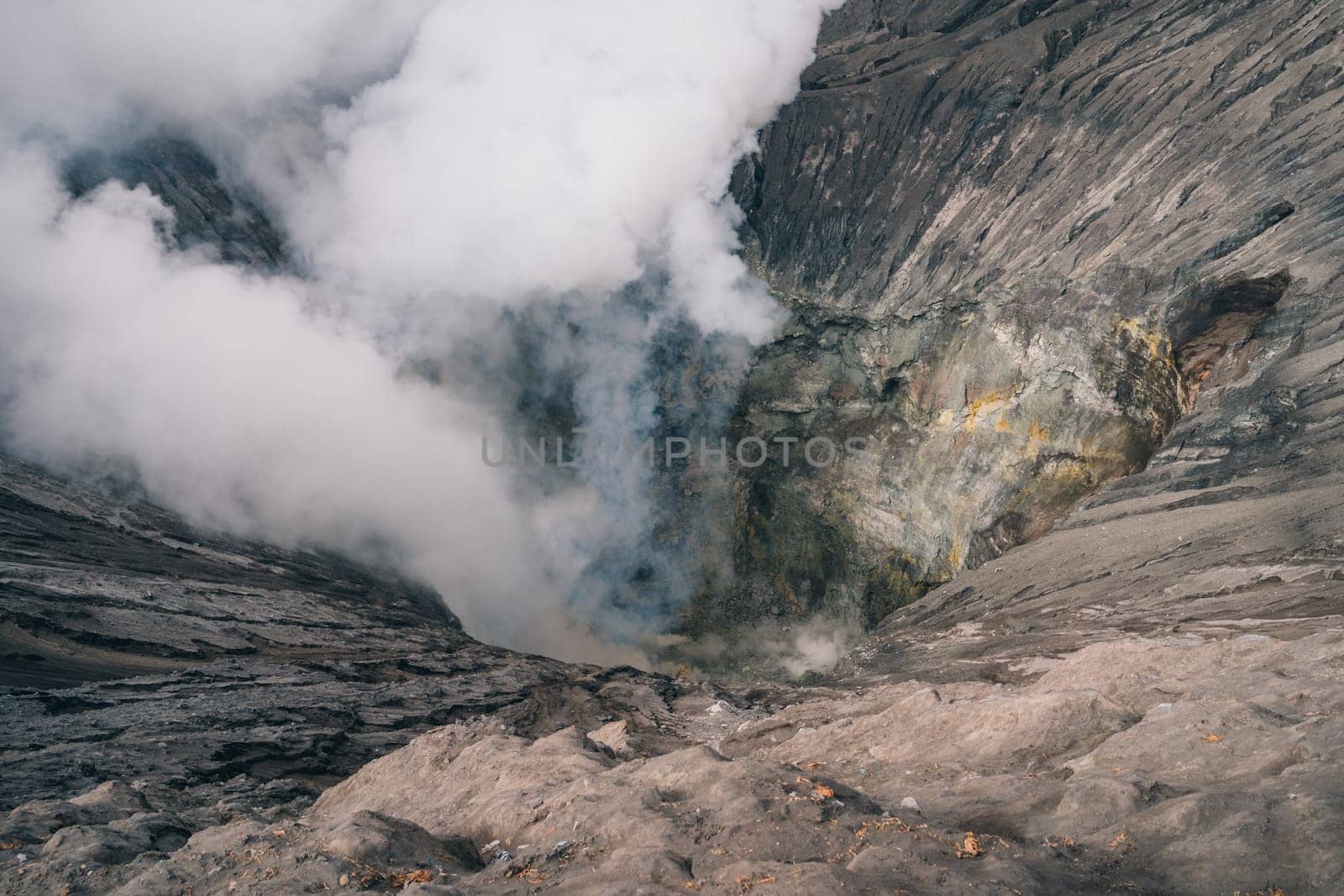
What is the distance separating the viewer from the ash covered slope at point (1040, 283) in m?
26.3

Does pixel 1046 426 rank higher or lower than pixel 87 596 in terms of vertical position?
higher

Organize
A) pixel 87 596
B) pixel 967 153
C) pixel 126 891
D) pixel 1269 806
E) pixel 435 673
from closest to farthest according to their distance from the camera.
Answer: pixel 1269 806
pixel 126 891
pixel 87 596
pixel 435 673
pixel 967 153

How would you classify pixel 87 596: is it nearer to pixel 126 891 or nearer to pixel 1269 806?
pixel 126 891

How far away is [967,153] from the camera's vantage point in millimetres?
47000

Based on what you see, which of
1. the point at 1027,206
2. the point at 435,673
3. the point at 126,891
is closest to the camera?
the point at 126,891

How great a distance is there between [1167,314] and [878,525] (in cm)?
1379

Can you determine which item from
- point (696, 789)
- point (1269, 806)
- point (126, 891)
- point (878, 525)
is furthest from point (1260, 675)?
point (878, 525)

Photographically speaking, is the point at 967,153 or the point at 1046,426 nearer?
the point at 1046,426

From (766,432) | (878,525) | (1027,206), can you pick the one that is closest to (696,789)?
(878,525)

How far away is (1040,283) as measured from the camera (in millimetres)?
33031

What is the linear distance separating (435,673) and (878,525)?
751 inches

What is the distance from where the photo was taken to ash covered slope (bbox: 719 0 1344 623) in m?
26.3

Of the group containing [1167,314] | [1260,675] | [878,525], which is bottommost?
[1260,675]

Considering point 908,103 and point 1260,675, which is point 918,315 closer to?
point 908,103
